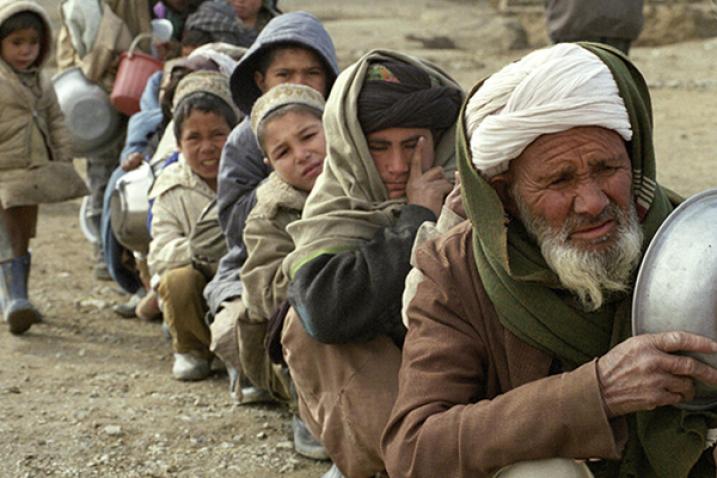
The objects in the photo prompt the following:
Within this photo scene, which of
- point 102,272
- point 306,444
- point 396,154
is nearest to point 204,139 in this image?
point 306,444

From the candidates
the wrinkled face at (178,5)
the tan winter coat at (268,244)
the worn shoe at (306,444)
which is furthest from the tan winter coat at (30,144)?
the worn shoe at (306,444)

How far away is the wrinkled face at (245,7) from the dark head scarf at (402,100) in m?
3.45

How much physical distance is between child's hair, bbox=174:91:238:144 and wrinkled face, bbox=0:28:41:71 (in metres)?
1.43

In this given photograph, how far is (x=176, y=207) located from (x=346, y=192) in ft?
7.44

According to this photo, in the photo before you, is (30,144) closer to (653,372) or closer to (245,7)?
(245,7)

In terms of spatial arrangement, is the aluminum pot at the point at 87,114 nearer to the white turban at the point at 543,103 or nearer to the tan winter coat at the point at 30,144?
the tan winter coat at the point at 30,144

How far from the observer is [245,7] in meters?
7.95

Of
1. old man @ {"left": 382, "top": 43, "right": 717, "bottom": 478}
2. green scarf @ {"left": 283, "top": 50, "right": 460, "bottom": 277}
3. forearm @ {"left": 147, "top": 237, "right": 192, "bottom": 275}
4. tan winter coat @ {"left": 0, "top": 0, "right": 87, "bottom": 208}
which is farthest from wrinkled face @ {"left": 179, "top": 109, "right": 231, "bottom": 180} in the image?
old man @ {"left": 382, "top": 43, "right": 717, "bottom": 478}

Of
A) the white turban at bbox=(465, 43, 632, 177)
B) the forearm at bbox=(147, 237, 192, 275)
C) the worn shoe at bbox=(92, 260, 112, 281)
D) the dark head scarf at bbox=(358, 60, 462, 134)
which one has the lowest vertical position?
the worn shoe at bbox=(92, 260, 112, 281)

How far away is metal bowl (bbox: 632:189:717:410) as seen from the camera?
9.96ft

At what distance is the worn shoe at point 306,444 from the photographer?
5199 millimetres

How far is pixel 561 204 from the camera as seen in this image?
11.0 ft

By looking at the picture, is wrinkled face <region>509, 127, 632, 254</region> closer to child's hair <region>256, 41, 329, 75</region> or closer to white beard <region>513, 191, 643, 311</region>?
white beard <region>513, 191, 643, 311</region>

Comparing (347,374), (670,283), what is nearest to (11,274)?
(347,374)
